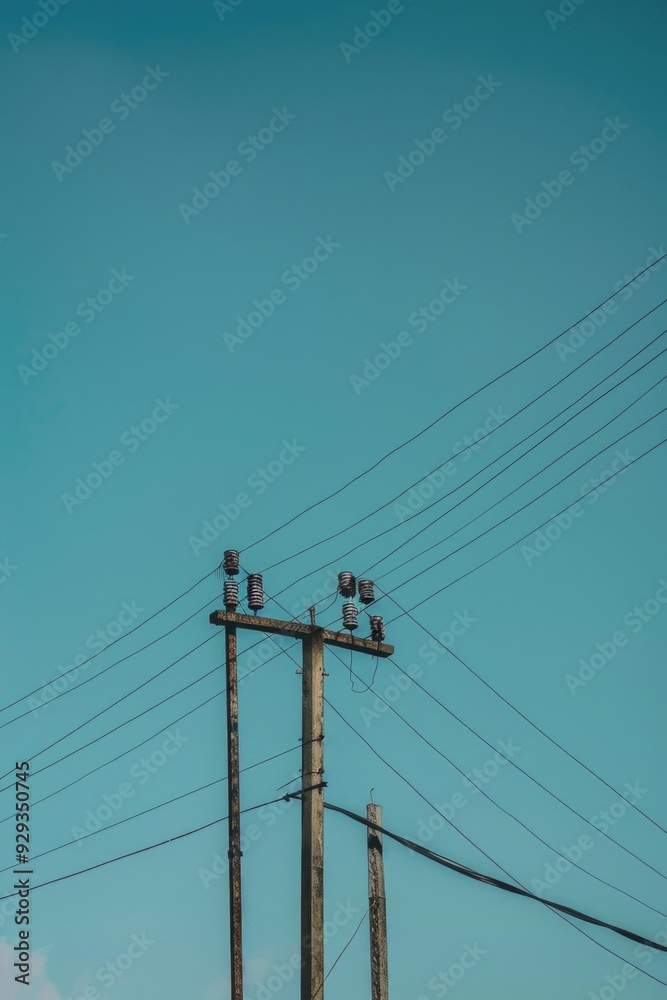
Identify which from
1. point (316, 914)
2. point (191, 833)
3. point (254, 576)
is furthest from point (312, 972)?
point (254, 576)

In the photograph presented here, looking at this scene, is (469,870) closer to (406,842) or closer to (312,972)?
(406,842)

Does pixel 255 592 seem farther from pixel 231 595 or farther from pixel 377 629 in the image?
pixel 377 629

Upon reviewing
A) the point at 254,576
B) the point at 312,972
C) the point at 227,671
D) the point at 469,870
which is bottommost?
the point at 312,972

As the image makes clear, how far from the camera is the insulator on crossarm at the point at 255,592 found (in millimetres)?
16500

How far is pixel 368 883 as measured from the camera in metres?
16.1

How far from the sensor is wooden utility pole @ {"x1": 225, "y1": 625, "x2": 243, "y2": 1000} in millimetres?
14590

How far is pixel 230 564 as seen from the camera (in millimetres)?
16719

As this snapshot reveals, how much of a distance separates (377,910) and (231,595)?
16.5ft

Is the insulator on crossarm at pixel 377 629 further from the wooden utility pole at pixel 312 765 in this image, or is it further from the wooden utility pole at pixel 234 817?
the wooden utility pole at pixel 234 817

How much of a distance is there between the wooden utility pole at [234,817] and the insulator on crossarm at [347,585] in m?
1.85

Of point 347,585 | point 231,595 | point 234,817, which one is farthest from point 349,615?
point 234,817

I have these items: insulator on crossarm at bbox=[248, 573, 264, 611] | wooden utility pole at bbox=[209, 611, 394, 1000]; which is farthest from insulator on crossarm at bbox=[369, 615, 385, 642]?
insulator on crossarm at bbox=[248, 573, 264, 611]

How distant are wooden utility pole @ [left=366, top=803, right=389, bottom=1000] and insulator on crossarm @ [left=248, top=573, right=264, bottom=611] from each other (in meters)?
3.42

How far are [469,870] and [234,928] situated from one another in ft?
11.4
